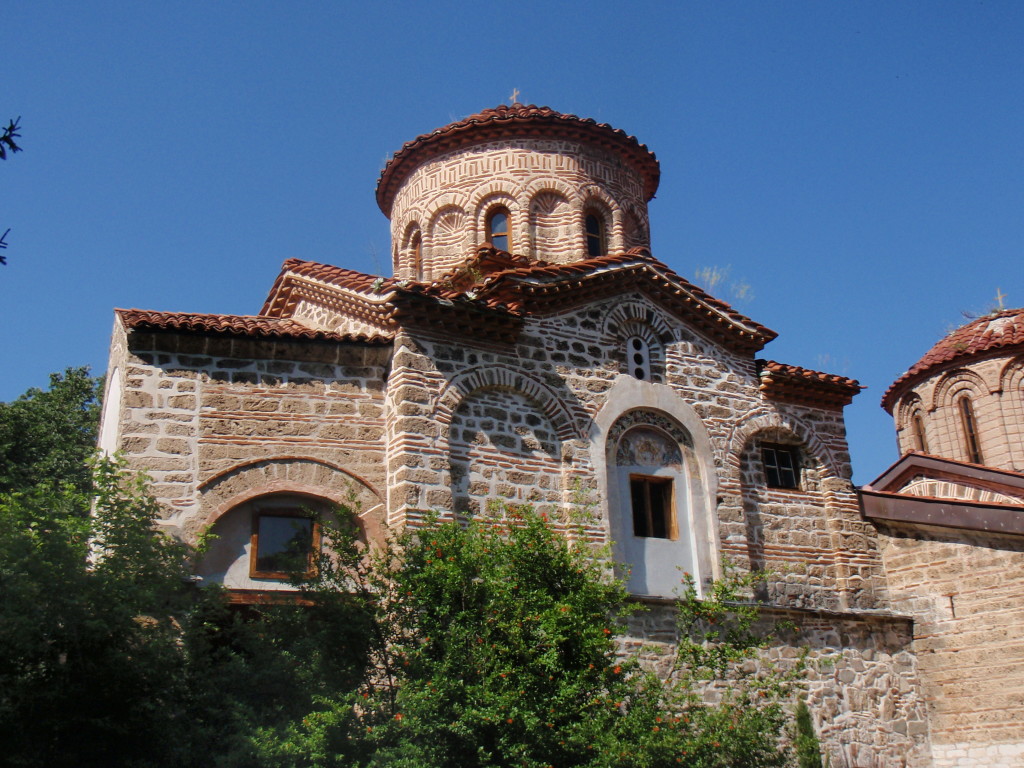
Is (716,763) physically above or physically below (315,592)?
below

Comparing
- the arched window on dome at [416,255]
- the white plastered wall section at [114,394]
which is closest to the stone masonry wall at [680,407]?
the white plastered wall section at [114,394]

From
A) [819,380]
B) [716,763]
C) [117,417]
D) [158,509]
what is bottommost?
[716,763]

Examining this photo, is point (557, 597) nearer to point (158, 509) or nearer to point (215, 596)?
point (215, 596)

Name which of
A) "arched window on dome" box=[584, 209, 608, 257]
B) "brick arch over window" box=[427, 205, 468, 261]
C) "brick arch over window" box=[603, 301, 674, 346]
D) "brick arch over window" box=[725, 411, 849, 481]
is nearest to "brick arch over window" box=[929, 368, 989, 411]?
"brick arch over window" box=[725, 411, 849, 481]

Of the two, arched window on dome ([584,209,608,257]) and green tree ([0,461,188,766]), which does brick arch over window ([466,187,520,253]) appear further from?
green tree ([0,461,188,766])

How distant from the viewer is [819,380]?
45.5ft

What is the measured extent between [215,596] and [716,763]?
4.52m

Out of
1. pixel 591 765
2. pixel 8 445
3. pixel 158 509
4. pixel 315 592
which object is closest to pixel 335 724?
pixel 315 592

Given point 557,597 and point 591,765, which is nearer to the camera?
point 591,765

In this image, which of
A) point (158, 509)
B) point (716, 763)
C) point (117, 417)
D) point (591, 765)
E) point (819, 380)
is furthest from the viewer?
point (819, 380)

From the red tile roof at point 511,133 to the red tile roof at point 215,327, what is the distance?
611 centimetres

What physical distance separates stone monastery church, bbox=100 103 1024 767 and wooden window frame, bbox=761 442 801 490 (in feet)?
0.09

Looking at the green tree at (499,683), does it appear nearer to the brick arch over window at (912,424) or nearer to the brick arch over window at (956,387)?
the brick arch over window at (956,387)

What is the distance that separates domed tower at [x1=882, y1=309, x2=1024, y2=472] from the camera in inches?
739
